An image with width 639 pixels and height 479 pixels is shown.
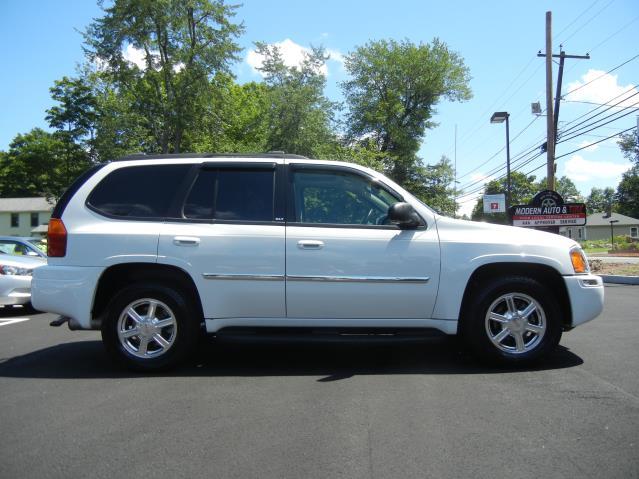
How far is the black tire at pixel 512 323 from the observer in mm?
4766

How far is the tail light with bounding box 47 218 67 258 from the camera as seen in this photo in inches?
188

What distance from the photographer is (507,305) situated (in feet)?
15.9

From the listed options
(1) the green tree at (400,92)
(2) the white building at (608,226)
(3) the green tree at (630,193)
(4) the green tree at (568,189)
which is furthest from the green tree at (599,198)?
(1) the green tree at (400,92)

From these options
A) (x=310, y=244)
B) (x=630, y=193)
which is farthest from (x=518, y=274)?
(x=630, y=193)

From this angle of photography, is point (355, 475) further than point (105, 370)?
No

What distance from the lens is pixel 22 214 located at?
58844 millimetres

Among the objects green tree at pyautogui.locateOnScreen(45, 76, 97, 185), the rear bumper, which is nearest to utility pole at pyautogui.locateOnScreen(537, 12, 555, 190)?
the rear bumper

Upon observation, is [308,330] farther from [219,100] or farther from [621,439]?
[219,100]

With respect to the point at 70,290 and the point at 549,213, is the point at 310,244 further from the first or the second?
the point at 549,213

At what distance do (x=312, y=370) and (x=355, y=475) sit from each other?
84.4 inches

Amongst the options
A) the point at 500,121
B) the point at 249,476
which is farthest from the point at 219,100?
the point at 249,476

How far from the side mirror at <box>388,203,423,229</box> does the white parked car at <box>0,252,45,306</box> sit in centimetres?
722

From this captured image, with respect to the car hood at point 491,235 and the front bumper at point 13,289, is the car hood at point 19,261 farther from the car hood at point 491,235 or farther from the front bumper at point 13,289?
the car hood at point 491,235

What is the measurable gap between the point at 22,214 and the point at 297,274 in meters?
64.2
